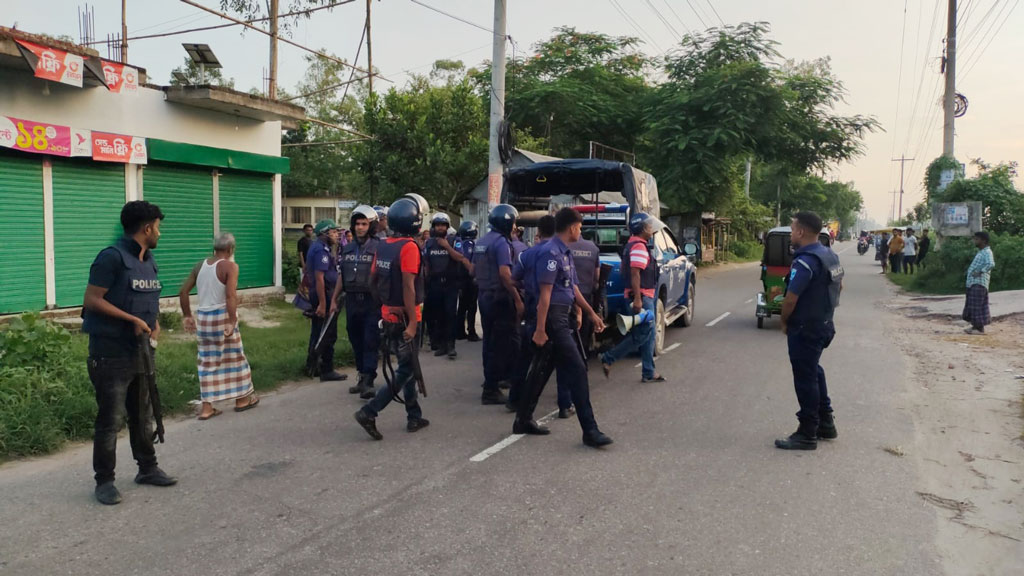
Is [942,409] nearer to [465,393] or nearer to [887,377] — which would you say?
[887,377]

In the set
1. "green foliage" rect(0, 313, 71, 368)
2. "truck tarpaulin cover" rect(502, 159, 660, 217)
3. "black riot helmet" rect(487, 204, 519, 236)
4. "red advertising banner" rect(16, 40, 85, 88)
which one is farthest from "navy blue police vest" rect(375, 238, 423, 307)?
"red advertising banner" rect(16, 40, 85, 88)

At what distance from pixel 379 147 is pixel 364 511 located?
18.1 m

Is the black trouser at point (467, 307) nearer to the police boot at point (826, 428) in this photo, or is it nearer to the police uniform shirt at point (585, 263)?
the police uniform shirt at point (585, 263)

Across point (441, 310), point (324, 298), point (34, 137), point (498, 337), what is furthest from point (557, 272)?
point (34, 137)

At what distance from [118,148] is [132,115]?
65 cm

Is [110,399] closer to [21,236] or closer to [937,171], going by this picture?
[21,236]

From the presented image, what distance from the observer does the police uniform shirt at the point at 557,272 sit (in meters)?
5.77

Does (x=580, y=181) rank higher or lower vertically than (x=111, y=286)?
higher

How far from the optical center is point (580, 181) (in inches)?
428

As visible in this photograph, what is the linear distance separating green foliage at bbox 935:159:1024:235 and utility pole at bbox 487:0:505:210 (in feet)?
46.7

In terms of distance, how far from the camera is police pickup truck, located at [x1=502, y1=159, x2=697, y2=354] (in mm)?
10008

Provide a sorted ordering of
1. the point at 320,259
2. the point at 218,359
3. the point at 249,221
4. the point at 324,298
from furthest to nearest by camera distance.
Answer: the point at 249,221
the point at 320,259
the point at 324,298
the point at 218,359

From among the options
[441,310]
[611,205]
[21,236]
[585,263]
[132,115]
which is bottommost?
[441,310]

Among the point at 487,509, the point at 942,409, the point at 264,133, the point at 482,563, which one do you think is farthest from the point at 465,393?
the point at 264,133
